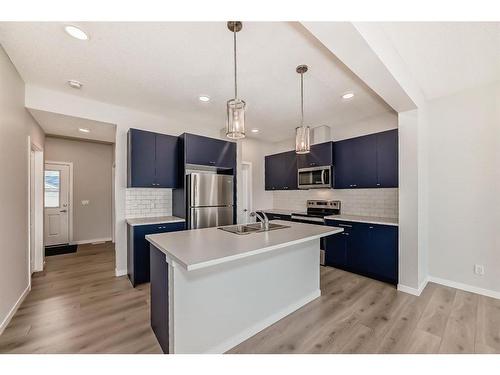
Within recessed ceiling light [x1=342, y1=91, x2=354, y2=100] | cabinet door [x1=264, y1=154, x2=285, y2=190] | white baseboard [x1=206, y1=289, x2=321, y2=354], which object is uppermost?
recessed ceiling light [x1=342, y1=91, x2=354, y2=100]

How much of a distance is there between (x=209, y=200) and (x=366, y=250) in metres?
2.51

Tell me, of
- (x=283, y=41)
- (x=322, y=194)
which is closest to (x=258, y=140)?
(x=322, y=194)

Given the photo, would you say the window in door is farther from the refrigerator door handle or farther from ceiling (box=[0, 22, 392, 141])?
the refrigerator door handle

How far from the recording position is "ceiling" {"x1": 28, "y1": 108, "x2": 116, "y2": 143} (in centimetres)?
305

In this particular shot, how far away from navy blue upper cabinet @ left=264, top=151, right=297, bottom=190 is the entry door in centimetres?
474

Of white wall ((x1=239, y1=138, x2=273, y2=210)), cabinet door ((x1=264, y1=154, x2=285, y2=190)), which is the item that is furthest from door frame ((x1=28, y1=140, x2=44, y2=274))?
cabinet door ((x1=264, y1=154, x2=285, y2=190))

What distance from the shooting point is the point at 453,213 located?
2848mm

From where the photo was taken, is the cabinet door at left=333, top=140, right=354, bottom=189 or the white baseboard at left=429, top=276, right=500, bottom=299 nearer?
the white baseboard at left=429, top=276, right=500, bottom=299

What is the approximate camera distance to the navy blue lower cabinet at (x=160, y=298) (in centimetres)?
169

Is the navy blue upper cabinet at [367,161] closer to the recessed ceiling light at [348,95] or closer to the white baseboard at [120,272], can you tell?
the recessed ceiling light at [348,95]

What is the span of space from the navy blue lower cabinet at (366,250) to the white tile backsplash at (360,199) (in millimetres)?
634

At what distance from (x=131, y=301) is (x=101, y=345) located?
79cm

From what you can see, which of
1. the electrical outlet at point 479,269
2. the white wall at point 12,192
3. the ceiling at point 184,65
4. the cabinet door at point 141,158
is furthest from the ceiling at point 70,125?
the electrical outlet at point 479,269

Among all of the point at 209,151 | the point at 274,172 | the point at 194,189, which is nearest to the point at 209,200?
the point at 194,189
